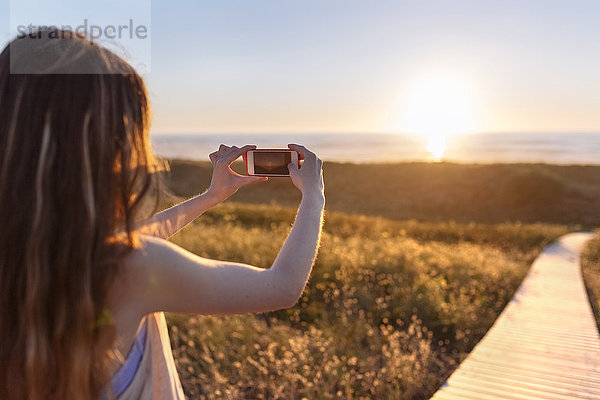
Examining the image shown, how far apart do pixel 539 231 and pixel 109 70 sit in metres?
16.5

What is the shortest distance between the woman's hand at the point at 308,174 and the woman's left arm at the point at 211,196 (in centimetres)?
34

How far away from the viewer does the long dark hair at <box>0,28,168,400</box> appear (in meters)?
1.11

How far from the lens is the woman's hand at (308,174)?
1.45 meters

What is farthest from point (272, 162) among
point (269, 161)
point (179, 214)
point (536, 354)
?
point (536, 354)

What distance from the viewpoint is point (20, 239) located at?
113cm

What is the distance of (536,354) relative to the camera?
4.89 m

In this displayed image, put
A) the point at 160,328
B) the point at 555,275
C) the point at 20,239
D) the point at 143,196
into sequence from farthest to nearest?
the point at 555,275, the point at 160,328, the point at 143,196, the point at 20,239

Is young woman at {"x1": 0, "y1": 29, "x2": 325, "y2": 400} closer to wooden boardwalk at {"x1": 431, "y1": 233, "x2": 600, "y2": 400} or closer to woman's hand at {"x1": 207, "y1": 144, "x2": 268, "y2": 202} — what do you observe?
woman's hand at {"x1": 207, "y1": 144, "x2": 268, "y2": 202}

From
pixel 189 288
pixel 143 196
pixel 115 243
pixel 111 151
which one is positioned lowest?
pixel 189 288

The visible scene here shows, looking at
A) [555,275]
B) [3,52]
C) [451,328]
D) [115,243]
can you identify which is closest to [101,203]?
[115,243]

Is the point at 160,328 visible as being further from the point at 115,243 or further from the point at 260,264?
the point at 260,264

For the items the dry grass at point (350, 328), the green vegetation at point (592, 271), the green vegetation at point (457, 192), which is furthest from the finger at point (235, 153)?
the green vegetation at point (457, 192)

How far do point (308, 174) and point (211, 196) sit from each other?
60 cm

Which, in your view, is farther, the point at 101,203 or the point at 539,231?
the point at 539,231
